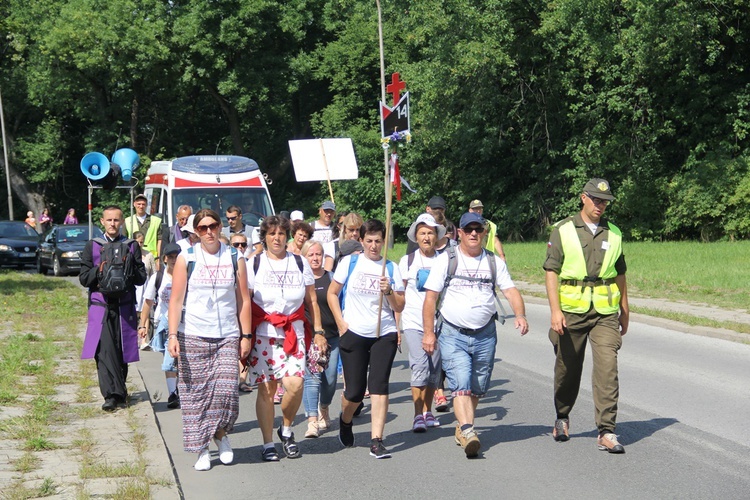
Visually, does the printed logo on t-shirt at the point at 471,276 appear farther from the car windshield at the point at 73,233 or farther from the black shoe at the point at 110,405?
the car windshield at the point at 73,233

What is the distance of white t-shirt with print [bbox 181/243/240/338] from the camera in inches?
293

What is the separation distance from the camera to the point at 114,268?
9445 mm

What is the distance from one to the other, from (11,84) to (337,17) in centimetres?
1725

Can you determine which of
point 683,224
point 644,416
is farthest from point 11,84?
point 644,416

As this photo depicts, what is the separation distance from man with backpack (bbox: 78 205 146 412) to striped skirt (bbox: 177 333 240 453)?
222 centimetres

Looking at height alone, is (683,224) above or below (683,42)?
below

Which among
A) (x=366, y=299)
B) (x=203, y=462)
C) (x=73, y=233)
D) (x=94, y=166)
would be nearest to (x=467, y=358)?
(x=366, y=299)

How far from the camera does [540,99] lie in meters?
37.8

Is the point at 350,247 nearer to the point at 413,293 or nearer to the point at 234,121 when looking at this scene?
the point at 413,293

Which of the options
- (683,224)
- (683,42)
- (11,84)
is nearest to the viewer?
(683,42)

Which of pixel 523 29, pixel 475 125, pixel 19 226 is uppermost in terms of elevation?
pixel 523 29

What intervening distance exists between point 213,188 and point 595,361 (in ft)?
41.8

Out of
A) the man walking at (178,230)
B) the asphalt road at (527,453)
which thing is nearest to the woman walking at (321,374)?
the asphalt road at (527,453)

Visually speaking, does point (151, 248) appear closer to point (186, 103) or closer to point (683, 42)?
point (683, 42)
